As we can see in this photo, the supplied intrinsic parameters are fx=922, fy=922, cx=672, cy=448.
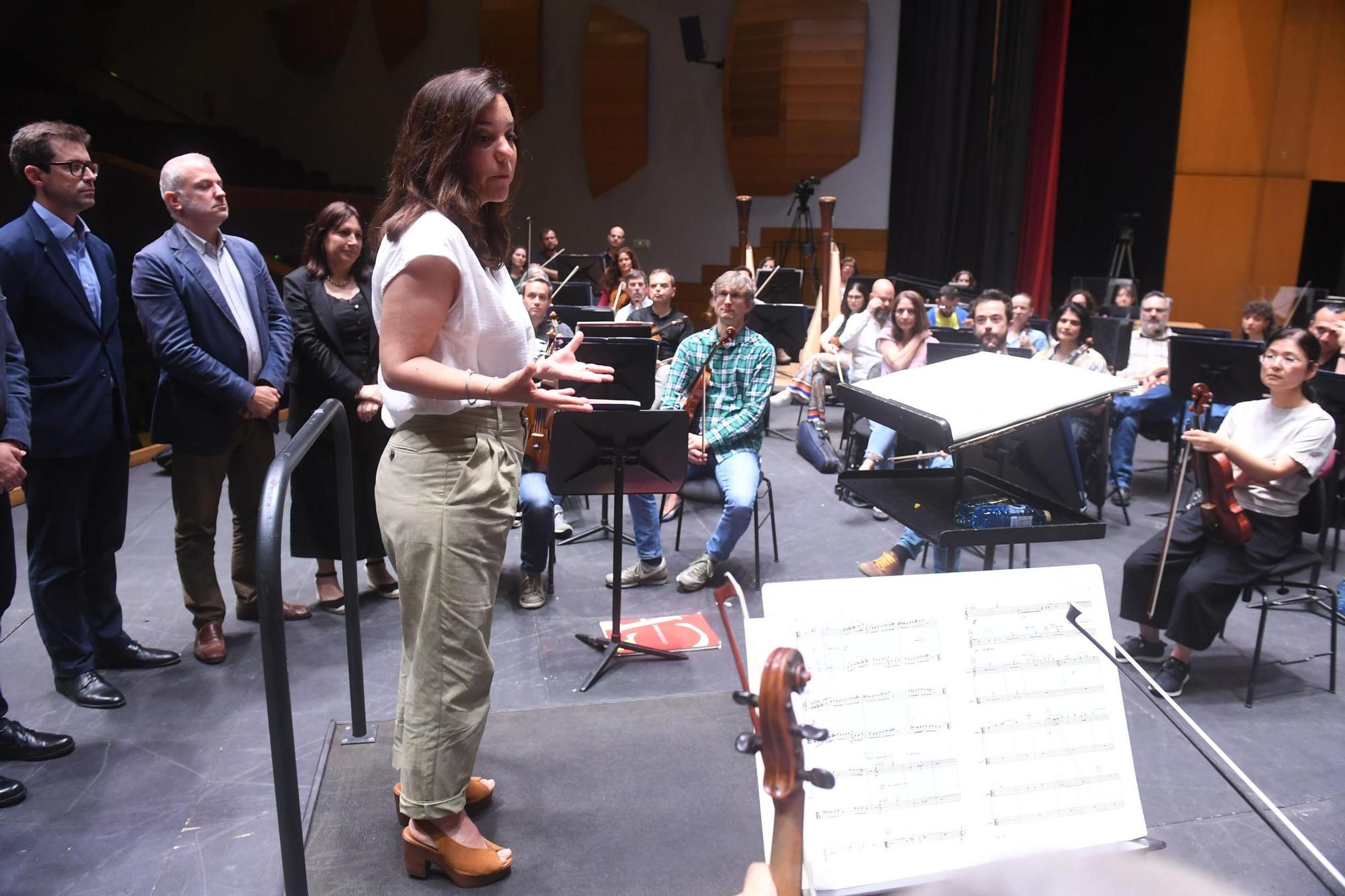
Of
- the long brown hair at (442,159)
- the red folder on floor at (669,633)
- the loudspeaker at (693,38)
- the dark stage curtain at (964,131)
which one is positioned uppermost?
the loudspeaker at (693,38)

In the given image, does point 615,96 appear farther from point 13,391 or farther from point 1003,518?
point 1003,518

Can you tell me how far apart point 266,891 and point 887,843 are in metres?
1.53

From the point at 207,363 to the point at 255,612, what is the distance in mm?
1042

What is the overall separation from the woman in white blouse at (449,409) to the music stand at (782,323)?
5324mm

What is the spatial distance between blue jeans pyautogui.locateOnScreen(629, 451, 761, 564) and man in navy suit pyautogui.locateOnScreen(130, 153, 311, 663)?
1553 mm

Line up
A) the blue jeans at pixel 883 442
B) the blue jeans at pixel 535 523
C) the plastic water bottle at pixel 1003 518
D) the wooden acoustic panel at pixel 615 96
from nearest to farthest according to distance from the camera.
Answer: the plastic water bottle at pixel 1003 518 < the blue jeans at pixel 535 523 < the blue jeans at pixel 883 442 < the wooden acoustic panel at pixel 615 96

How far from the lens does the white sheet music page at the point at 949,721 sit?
138cm

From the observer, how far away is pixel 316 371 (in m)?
3.51

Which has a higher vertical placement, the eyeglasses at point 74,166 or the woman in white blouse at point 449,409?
the eyeglasses at point 74,166

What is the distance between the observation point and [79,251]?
284 centimetres

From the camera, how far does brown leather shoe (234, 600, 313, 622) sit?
355 centimetres

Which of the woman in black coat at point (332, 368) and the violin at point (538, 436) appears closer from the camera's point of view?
the woman in black coat at point (332, 368)

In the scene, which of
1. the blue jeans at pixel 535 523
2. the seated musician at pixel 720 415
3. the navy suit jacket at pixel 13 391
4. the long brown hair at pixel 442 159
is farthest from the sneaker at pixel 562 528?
the long brown hair at pixel 442 159

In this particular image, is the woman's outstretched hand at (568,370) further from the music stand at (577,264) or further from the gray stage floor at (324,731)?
the music stand at (577,264)
